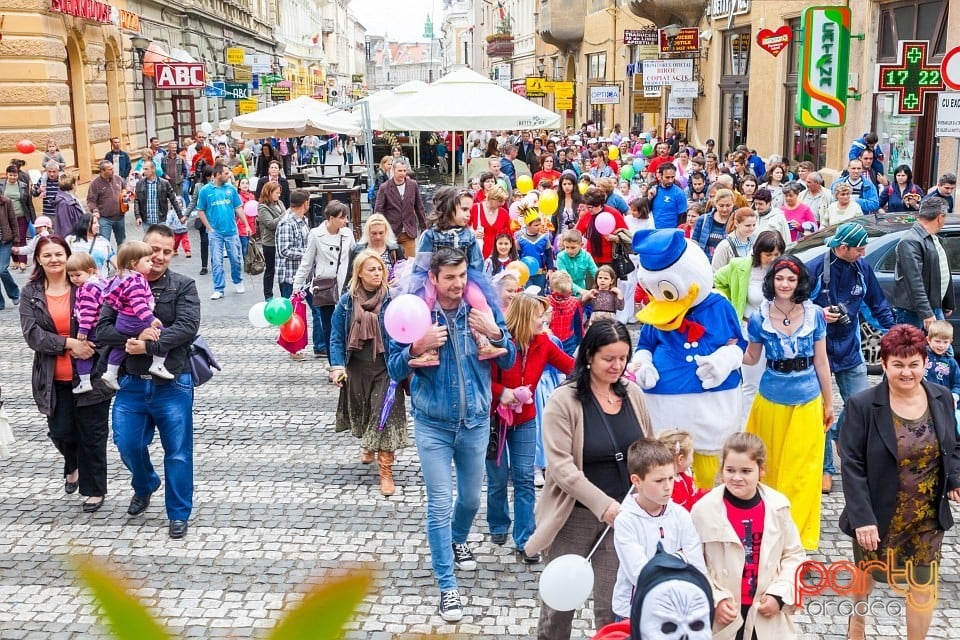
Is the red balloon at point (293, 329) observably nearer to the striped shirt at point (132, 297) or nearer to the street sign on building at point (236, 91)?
the striped shirt at point (132, 297)

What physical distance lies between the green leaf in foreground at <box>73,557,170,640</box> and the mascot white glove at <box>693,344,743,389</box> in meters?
4.45

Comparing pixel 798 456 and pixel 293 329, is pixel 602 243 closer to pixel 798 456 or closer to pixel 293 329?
pixel 293 329

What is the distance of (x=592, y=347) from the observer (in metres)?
4.22

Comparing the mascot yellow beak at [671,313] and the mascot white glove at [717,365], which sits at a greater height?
the mascot yellow beak at [671,313]

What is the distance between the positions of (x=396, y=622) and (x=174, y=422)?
200cm

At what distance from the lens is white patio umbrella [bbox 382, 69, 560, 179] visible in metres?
13.9

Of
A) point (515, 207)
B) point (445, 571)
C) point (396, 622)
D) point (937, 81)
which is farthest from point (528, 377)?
point (937, 81)

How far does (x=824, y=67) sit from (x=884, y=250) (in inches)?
355

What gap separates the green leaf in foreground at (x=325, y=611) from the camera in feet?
2.91

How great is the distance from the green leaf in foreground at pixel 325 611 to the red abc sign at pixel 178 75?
27392mm

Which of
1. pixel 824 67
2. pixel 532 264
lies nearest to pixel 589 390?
pixel 532 264

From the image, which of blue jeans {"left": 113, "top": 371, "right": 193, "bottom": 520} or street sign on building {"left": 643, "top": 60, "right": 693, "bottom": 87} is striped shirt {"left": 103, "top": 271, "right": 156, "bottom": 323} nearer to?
blue jeans {"left": 113, "top": 371, "right": 193, "bottom": 520}

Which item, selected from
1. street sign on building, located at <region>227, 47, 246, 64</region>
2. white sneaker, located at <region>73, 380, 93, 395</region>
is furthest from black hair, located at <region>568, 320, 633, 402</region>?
street sign on building, located at <region>227, 47, 246, 64</region>

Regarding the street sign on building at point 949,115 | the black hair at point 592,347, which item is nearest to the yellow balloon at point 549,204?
→ the street sign on building at point 949,115
